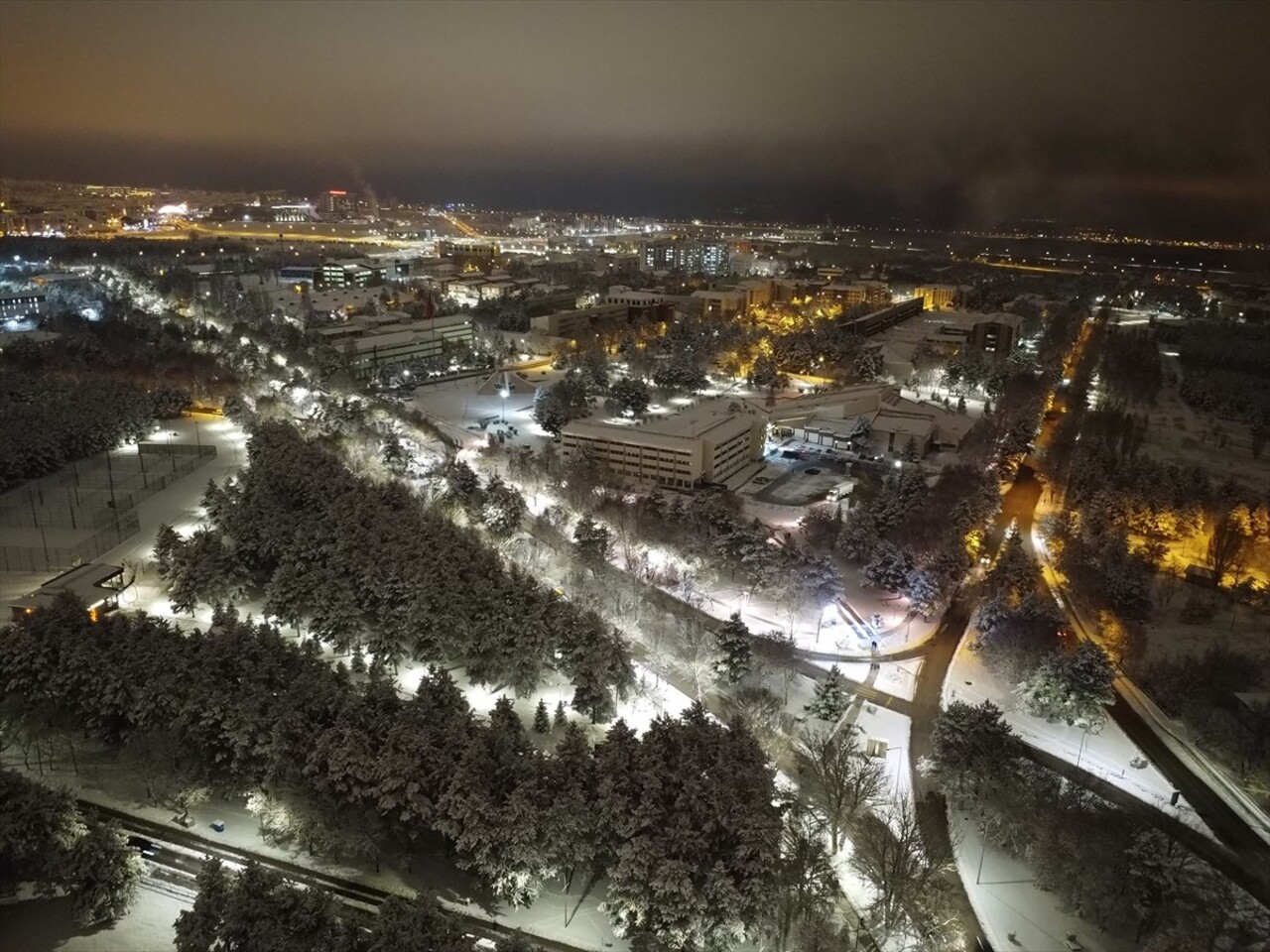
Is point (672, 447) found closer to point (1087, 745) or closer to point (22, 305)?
point (1087, 745)

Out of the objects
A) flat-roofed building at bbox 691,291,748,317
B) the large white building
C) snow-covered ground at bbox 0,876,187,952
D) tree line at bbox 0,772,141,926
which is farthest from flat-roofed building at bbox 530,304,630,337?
snow-covered ground at bbox 0,876,187,952

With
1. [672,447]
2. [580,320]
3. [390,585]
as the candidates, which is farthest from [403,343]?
[390,585]

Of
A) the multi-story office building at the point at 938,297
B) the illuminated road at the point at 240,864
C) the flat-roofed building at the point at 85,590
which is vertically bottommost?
the illuminated road at the point at 240,864

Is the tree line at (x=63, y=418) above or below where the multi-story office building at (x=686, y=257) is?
below

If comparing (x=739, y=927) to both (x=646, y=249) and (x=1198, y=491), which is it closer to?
(x=1198, y=491)

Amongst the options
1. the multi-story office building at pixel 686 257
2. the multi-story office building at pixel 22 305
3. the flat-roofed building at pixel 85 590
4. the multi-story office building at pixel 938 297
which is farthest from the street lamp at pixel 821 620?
the multi-story office building at pixel 686 257

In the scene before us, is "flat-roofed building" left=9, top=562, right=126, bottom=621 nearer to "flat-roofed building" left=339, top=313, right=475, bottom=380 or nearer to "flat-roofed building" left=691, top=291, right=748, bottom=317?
"flat-roofed building" left=339, top=313, right=475, bottom=380

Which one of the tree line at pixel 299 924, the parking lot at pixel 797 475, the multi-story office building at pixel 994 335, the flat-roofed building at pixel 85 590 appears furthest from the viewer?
the multi-story office building at pixel 994 335

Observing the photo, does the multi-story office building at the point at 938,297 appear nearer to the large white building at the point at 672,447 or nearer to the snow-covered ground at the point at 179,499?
the large white building at the point at 672,447

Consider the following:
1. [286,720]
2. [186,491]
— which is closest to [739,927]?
[286,720]
